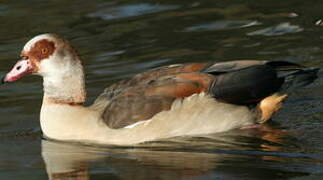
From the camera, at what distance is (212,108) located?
978 centimetres

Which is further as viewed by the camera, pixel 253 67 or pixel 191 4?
pixel 191 4

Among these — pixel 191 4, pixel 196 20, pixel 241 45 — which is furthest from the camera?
pixel 191 4

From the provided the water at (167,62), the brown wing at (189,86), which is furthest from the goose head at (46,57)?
the water at (167,62)

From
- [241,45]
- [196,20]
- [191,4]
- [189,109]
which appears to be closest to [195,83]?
[189,109]

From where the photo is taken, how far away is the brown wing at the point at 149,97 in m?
9.61

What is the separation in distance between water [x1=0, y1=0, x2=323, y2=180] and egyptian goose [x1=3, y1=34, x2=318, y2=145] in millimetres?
156

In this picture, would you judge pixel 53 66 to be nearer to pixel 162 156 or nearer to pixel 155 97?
pixel 155 97

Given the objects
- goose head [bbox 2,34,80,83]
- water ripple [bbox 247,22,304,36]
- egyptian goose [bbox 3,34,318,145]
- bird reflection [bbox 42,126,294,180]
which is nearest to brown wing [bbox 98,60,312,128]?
egyptian goose [bbox 3,34,318,145]

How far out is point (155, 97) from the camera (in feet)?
31.6

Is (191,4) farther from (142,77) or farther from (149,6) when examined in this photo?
(142,77)

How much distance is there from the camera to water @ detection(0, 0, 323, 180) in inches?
343

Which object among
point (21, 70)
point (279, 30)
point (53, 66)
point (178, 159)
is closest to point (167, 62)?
point (279, 30)

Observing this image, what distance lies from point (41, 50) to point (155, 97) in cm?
132

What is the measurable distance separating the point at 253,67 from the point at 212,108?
2.04 feet
